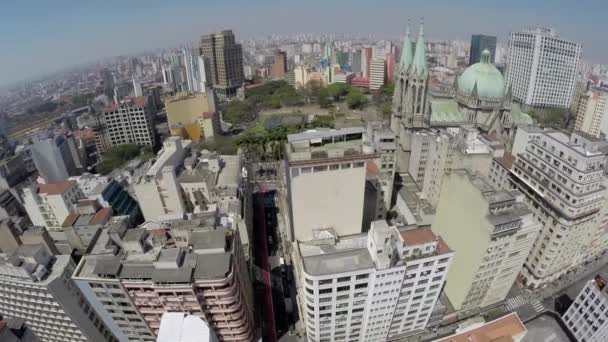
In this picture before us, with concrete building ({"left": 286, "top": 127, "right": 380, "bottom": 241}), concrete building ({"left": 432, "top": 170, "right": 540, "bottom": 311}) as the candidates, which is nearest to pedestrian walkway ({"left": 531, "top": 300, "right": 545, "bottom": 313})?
concrete building ({"left": 432, "top": 170, "right": 540, "bottom": 311})

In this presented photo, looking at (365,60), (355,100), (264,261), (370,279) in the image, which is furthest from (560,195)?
(365,60)

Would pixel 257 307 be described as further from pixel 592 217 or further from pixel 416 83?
pixel 416 83

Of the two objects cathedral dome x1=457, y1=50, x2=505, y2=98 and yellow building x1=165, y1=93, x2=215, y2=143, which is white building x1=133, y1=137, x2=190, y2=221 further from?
cathedral dome x1=457, y1=50, x2=505, y2=98

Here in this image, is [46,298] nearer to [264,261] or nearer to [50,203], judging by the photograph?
[50,203]

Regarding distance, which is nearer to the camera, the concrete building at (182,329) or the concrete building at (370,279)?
the concrete building at (182,329)

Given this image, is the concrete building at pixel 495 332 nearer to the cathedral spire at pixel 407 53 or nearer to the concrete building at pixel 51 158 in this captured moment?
the cathedral spire at pixel 407 53

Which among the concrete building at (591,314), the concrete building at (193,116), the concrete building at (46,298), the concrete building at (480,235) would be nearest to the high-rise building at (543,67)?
the concrete building at (591,314)
